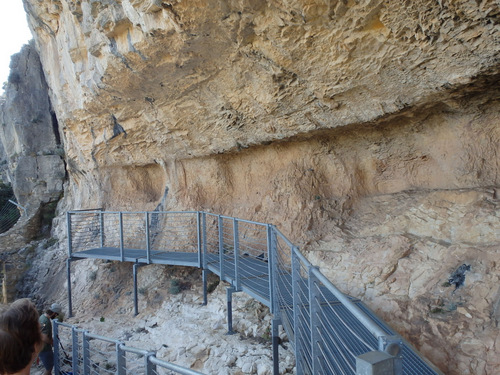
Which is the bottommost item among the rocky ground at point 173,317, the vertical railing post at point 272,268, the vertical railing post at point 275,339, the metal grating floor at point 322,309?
the rocky ground at point 173,317

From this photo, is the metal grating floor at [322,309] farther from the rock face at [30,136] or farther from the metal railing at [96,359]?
the rock face at [30,136]

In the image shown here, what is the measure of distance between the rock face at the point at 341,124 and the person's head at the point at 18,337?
340 cm

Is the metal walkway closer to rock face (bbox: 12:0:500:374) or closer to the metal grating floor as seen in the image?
the metal grating floor

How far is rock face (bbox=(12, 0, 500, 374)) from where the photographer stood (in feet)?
10.9

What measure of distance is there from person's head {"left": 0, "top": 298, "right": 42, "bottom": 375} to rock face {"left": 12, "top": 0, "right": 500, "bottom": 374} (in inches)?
134

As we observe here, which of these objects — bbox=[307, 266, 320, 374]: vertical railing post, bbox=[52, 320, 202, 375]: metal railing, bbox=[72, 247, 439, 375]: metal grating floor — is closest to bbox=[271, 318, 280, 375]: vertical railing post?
bbox=[72, 247, 439, 375]: metal grating floor

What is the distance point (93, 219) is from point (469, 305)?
31.1ft

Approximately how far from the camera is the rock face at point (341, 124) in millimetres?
3334

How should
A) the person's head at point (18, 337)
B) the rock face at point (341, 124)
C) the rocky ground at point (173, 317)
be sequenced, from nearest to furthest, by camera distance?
1. the person's head at point (18, 337)
2. the rock face at point (341, 124)
3. the rocky ground at point (173, 317)

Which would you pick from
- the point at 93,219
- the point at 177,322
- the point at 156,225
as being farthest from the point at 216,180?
the point at 93,219

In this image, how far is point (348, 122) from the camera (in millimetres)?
4941

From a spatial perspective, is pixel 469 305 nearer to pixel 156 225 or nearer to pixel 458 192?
pixel 458 192

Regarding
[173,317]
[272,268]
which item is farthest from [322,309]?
[173,317]

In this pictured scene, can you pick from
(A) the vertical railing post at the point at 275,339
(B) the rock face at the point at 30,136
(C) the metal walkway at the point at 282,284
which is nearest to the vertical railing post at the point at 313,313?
(C) the metal walkway at the point at 282,284
